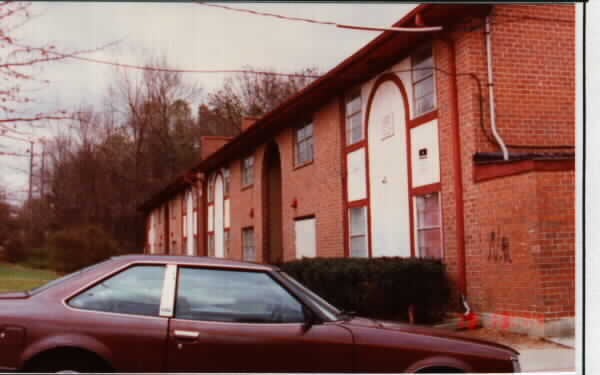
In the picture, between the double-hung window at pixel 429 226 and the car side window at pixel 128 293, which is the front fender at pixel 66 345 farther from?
the double-hung window at pixel 429 226

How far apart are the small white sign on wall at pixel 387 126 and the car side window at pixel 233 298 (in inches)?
335

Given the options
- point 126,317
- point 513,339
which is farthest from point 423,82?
point 126,317

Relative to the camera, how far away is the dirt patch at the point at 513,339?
883 cm

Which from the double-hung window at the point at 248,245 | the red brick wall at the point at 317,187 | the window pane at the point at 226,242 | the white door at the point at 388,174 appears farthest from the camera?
the window pane at the point at 226,242

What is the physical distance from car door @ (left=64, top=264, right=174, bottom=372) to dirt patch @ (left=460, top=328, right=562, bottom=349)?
225 inches

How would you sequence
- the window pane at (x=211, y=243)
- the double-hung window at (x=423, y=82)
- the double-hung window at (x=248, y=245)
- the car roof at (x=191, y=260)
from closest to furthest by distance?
the car roof at (x=191, y=260) → the double-hung window at (x=423, y=82) → the double-hung window at (x=248, y=245) → the window pane at (x=211, y=243)

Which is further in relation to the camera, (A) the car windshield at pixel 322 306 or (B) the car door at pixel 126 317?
(A) the car windshield at pixel 322 306

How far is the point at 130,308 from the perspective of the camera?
16.2 ft

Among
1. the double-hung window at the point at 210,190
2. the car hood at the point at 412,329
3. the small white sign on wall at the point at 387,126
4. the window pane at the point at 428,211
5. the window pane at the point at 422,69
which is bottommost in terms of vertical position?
the car hood at the point at 412,329

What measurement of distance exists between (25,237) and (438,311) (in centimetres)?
Answer: 1094

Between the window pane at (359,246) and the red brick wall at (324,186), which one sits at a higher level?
the red brick wall at (324,186)

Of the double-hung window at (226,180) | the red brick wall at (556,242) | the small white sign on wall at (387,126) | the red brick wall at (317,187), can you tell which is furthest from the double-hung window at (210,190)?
the red brick wall at (556,242)

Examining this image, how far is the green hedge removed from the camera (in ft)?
35.8

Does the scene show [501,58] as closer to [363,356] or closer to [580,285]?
[580,285]
